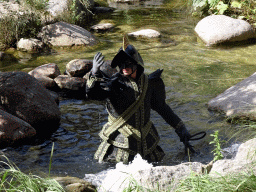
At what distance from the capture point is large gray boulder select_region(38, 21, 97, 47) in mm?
10258

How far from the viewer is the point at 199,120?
19.9 feet

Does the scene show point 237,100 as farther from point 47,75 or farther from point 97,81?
point 47,75

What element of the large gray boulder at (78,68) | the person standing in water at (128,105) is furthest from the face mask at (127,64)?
the large gray boulder at (78,68)

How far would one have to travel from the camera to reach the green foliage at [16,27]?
9891 millimetres

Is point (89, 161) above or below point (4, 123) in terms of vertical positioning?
below

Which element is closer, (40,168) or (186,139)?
(186,139)

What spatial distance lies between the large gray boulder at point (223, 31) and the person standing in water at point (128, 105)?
678 cm

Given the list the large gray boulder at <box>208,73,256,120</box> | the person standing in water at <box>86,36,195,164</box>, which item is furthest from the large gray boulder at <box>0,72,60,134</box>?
the large gray boulder at <box>208,73,256,120</box>

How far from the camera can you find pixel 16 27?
9852mm

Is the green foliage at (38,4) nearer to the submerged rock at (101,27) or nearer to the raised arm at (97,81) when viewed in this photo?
the submerged rock at (101,27)

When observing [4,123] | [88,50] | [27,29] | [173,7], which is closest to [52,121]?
[4,123]

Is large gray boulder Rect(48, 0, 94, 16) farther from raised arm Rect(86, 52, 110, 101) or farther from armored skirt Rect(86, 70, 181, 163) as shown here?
raised arm Rect(86, 52, 110, 101)

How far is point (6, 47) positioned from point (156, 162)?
291 inches

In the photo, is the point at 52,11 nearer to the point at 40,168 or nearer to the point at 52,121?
the point at 52,121
